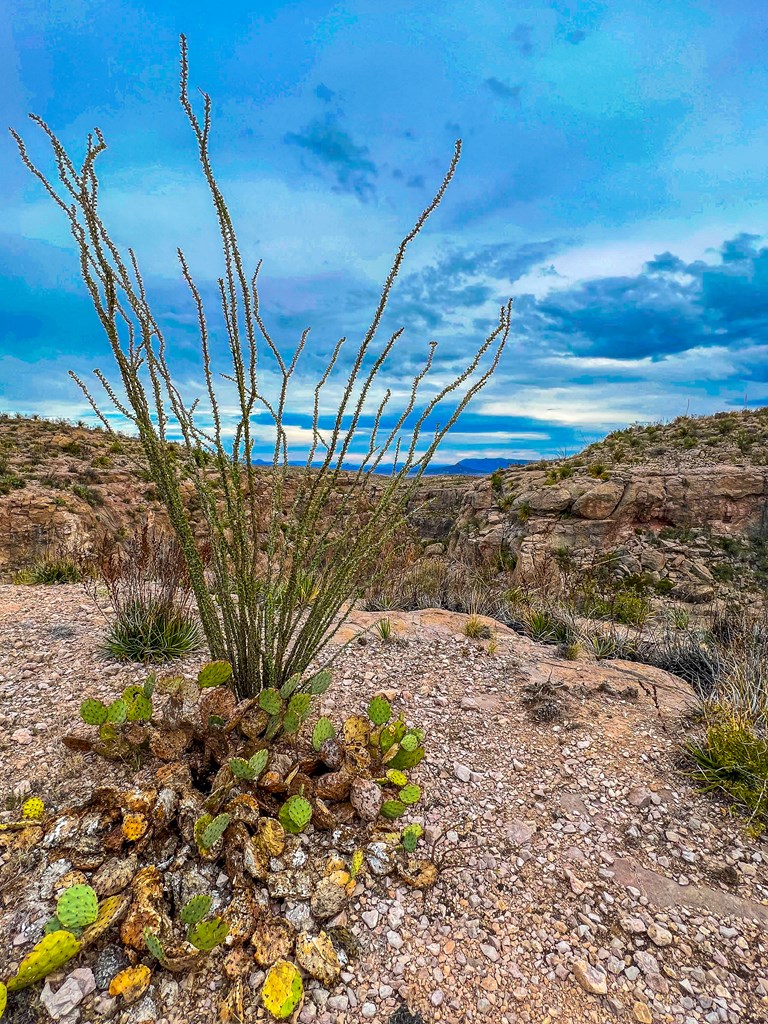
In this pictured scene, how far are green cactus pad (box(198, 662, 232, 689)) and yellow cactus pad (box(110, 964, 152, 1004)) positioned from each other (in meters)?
1.11

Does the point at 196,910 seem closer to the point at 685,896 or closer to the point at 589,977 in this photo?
the point at 589,977

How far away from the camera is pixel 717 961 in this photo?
189cm

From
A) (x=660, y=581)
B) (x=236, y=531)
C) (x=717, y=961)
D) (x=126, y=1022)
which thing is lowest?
(x=660, y=581)

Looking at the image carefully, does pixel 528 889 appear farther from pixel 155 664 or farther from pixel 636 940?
pixel 155 664

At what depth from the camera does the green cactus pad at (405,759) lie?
2623mm

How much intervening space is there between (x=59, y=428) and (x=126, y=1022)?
2254 cm

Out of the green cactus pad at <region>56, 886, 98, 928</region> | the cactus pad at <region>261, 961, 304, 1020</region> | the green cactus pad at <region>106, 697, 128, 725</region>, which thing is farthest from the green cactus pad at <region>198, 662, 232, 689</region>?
the cactus pad at <region>261, 961, 304, 1020</region>

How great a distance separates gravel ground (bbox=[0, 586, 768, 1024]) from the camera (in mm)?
1709

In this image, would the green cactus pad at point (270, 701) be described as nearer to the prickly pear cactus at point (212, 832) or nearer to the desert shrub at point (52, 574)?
the prickly pear cactus at point (212, 832)

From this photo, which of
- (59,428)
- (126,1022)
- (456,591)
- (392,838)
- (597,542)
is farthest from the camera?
(59,428)

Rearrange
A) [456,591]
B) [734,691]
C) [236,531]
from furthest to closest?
[456,591] → [734,691] → [236,531]

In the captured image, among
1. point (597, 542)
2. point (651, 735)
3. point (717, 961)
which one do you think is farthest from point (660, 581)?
point (717, 961)

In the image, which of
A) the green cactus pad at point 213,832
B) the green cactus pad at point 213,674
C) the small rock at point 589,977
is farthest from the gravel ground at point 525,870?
the green cactus pad at point 213,674

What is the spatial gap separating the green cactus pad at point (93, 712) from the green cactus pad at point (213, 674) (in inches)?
18.1
